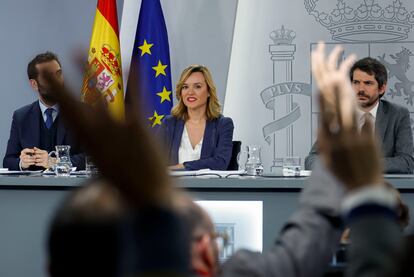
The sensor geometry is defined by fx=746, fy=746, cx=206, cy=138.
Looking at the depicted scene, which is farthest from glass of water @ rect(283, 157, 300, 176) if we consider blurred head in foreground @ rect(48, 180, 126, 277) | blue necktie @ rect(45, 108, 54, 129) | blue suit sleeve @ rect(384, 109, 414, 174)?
blurred head in foreground @ rect(48, 180, 126, 277)

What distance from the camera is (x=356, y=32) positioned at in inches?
243

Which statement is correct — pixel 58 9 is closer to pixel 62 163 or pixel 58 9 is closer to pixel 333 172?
pixel 62 163

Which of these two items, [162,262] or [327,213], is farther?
[327,213]

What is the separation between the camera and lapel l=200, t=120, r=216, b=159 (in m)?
4.73

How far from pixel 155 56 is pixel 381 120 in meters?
2.15

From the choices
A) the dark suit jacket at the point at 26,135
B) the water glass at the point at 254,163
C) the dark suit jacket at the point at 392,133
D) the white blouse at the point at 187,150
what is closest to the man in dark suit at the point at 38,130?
the dark suit jacket at the point at 26,135

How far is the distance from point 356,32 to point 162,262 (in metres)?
5.74

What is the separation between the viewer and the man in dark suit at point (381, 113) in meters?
4.46

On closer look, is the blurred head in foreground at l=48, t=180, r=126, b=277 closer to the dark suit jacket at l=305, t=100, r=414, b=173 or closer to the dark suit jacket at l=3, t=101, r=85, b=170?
the dark suit jacket at l=305, t=100, r=414, b=173

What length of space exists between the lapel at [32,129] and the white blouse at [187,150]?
930mm

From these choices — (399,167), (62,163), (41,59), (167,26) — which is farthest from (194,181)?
(167,26)

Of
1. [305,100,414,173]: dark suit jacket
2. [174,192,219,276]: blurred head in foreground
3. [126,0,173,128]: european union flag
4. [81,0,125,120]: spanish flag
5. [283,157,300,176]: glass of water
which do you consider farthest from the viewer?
[126,0,173,128]: european union flag

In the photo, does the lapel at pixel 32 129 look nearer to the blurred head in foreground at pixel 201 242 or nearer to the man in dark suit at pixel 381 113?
the man in dark suit at pixel 381 113

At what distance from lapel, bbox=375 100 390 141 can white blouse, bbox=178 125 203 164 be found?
1117mm
